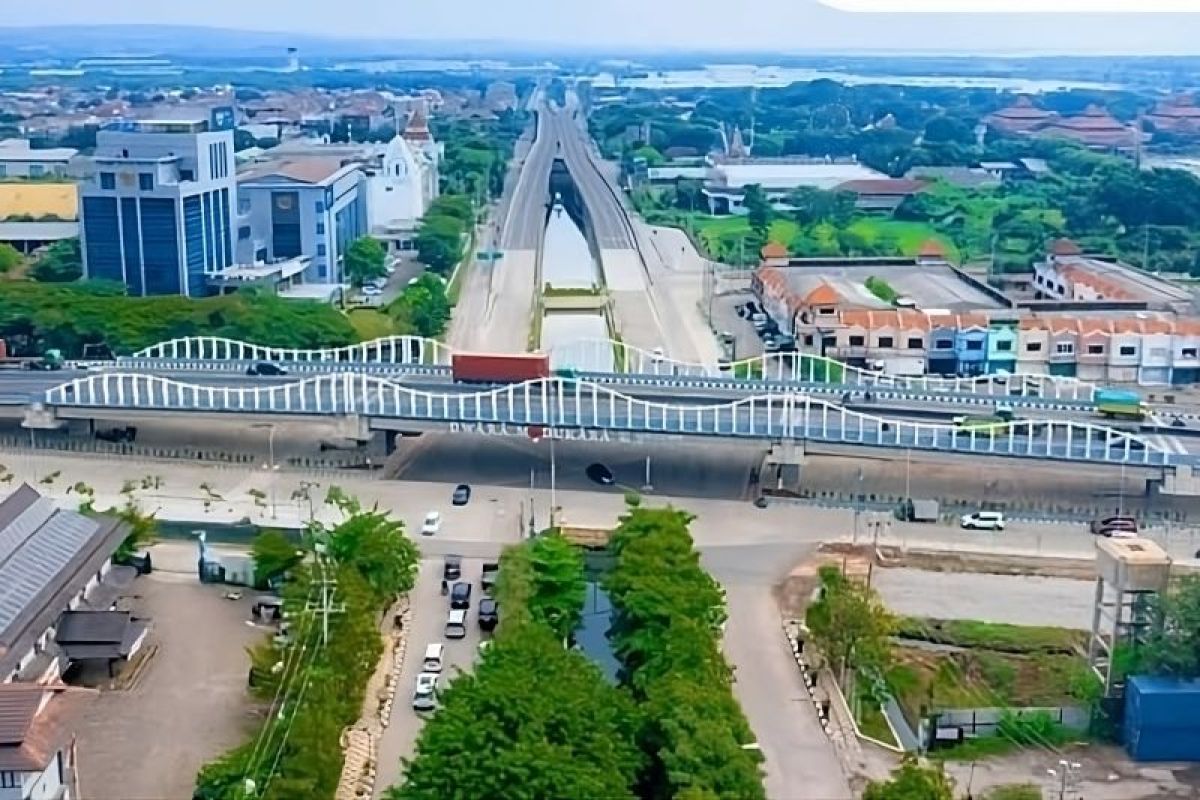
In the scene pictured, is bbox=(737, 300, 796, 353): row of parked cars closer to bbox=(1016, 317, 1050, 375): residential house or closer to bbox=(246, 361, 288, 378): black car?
bbox=(1016, 317, 1050, 375): residential house

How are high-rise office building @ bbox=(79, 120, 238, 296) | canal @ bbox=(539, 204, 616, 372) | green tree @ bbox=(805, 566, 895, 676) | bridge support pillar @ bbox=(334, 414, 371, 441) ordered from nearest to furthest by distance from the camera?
green tree @ bbox=(805, 566, 895, 676), bridge support pillar @ bbox=(334, 414, 371, 441), canal @ bbox=(539, 204, 616, 372), high-rise office building @ bbox=(79, 120, 238, 296)

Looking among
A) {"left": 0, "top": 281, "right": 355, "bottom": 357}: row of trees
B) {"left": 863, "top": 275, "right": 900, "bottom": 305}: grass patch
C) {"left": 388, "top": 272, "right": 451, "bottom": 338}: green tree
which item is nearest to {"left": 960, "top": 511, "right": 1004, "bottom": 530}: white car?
{"left": 863, "top": 275, "right": 900, "bottom": 305}: grass patch

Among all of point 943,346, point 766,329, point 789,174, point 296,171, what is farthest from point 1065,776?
point 789,174

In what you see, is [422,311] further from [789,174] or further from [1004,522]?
[789,174]

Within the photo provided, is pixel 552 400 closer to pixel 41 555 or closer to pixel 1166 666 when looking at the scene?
pixel 41 555

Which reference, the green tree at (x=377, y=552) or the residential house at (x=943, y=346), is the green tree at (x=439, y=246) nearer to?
the residential house at (x=943, y=346)

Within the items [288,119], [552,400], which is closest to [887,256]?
[552,400]

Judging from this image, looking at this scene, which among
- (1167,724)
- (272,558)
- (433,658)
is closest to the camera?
(1167,724)
